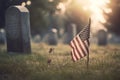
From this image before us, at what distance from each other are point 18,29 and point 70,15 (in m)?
26.7

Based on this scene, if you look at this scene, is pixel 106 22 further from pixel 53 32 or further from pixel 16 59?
pixel 16 59

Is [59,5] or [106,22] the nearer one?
[59,5]

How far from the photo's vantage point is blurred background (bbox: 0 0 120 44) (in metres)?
26.5

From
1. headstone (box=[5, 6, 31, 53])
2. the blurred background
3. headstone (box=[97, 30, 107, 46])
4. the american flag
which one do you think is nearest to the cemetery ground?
the american flag

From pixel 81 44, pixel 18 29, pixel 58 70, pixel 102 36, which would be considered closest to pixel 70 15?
pixel 102 36

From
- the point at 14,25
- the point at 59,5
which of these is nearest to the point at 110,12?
the point at 59,5

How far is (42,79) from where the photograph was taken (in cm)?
967

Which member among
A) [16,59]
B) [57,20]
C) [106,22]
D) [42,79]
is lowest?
[57,20]

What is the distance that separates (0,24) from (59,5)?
6.40 m

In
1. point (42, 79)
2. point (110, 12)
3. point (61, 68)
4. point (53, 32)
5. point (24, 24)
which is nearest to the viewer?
point (42, 79)

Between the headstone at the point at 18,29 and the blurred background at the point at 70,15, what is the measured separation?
4.64 meters

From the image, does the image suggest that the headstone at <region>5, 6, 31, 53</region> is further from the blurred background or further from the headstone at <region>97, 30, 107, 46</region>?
the headstone at <region>97, 30, 107, 46</region>

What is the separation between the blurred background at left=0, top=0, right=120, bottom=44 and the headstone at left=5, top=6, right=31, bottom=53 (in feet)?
15.2

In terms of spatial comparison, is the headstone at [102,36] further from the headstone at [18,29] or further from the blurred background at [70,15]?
the headstone at [18,29]
